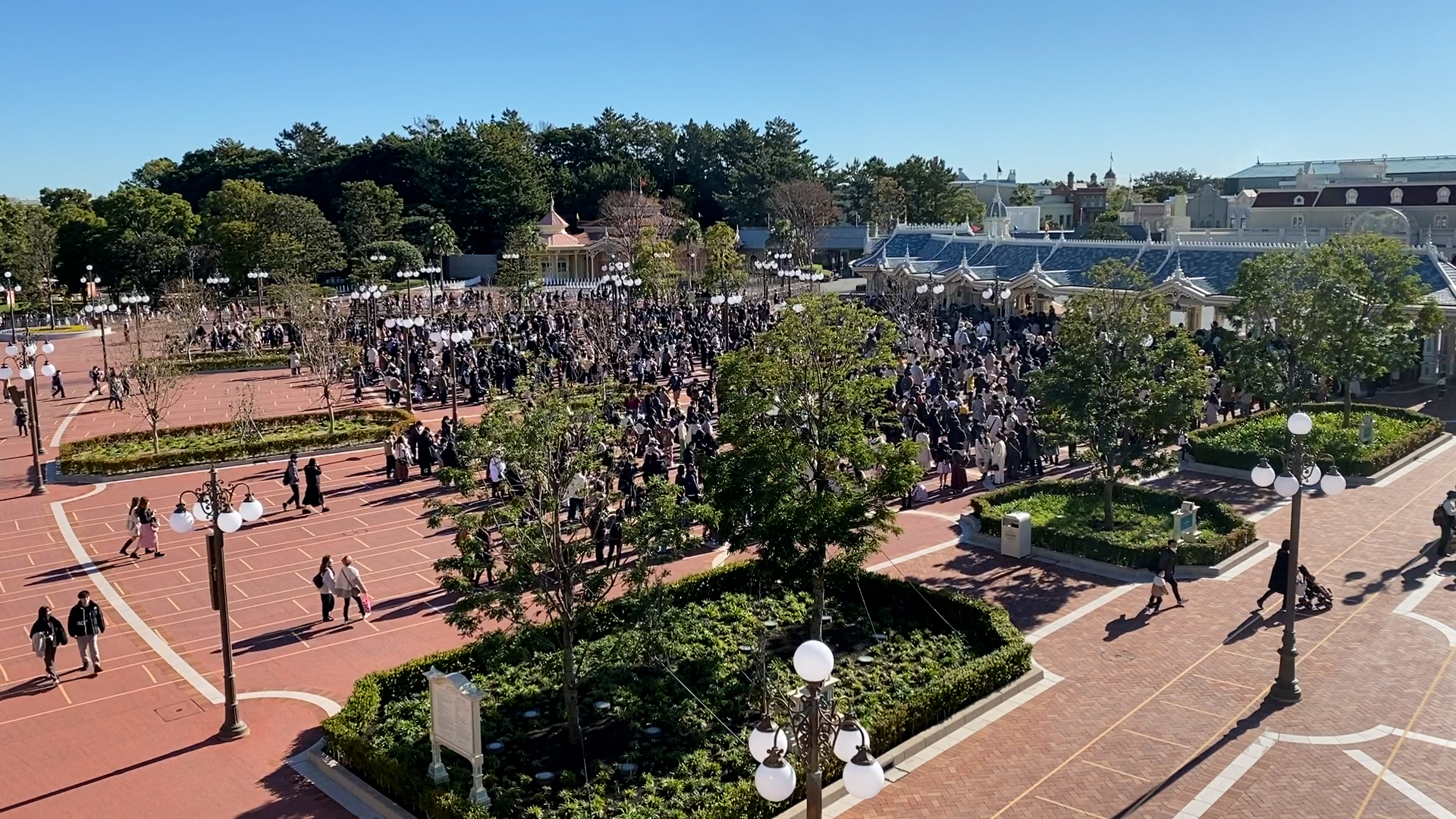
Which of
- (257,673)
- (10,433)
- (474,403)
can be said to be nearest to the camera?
(257,673)

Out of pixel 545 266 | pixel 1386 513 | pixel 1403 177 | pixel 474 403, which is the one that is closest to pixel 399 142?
pixel 545 266

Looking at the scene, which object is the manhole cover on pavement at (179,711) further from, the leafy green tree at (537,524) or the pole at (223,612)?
the leafy green tree at (537,524)

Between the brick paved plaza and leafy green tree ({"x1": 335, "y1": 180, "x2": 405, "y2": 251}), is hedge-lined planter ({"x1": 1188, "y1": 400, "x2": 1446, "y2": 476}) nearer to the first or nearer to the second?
the brick paved plaza

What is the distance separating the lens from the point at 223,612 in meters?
13.4

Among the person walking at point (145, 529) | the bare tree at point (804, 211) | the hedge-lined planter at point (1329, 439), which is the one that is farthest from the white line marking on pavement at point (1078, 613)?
the bare tree at point (804, 211)

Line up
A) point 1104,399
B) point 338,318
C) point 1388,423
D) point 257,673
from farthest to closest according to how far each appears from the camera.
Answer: point 338,318 < point 1388,423 < point 1104,399 < point 257,673

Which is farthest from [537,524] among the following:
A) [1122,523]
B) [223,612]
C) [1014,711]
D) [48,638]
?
[1122,523]

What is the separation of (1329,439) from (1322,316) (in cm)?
297

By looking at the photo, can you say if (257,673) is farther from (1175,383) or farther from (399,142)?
(399,142)

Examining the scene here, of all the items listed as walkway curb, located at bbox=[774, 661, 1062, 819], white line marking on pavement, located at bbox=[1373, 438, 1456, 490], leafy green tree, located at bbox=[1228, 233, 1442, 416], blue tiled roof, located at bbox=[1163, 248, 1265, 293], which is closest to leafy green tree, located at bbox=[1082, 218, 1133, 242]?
blue tiled roof, located at bbox=[1163, 248, 1265, 293]

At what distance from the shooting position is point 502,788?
1214cm

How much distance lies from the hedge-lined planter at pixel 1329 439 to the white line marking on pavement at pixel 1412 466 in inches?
10.3

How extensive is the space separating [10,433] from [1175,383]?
3181 cm

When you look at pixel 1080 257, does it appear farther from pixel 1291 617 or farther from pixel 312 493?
pixel 1291 617
